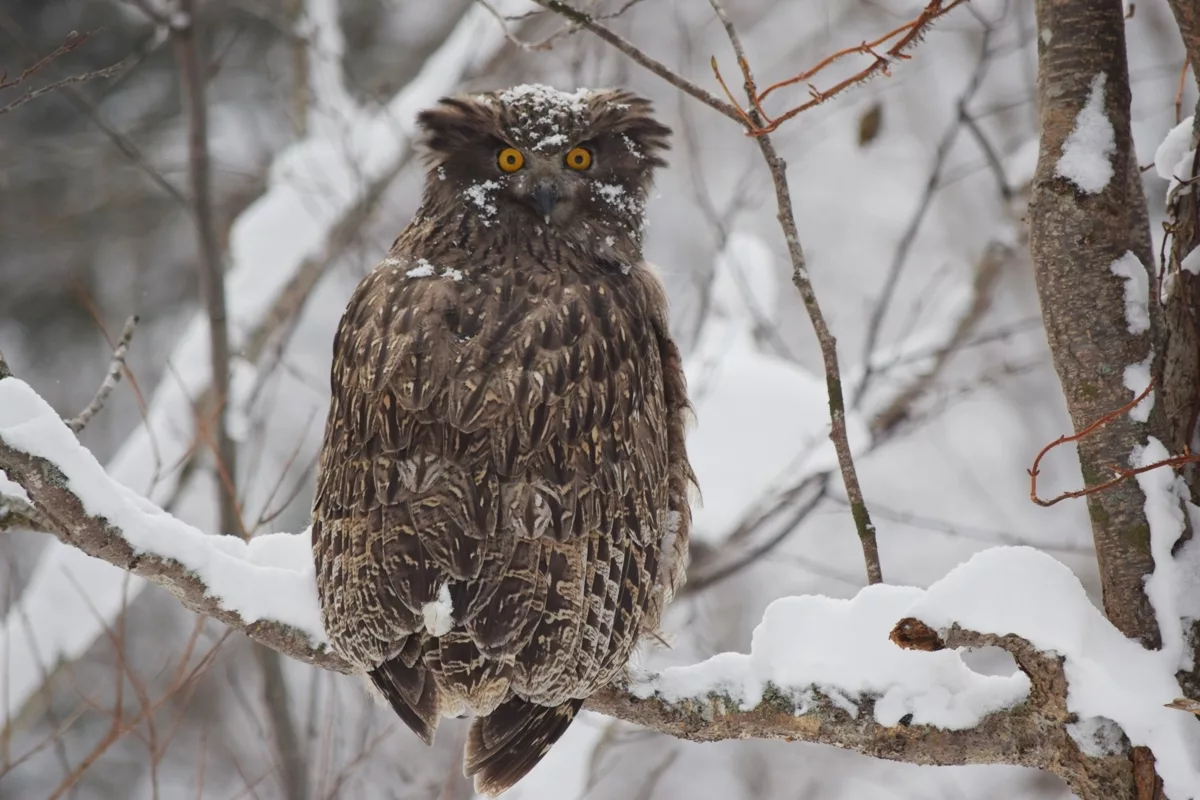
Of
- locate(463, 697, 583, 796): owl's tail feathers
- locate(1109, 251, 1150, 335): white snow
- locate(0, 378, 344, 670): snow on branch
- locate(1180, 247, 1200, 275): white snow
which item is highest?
locate(1180, 247, 1200, 275): white snow

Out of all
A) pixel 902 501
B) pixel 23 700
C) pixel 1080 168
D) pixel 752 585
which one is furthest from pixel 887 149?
pixel 1080 168

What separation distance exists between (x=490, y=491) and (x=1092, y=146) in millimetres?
1569

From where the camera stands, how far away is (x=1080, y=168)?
2.47m

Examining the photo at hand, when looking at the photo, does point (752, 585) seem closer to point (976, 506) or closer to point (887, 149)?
point (976, 506)

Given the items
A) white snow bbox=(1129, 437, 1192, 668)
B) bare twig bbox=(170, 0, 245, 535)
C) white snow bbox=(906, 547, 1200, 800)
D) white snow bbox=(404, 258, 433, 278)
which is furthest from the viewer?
bare twig bbox=(170, 0, 245, 535)

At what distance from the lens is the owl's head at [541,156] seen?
11.8 ft

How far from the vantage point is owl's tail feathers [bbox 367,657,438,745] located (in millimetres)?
2900

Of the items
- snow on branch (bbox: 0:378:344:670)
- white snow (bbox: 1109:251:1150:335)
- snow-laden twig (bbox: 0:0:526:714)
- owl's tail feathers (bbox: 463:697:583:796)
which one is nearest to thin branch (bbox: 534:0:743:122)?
white snow (bbox: 1109:251:1150:335)

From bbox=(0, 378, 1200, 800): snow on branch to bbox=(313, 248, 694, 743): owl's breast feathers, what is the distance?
22 cm

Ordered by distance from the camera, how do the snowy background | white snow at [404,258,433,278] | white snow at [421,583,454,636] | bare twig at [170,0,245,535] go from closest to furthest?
white snow at [421,583,454,636], white snow at [404,258,433,278], bare twig at [170,0,245,535], the snowy background

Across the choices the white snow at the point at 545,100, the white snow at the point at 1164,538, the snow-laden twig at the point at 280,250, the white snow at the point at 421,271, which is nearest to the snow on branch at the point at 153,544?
the white snow at the point at 421,271

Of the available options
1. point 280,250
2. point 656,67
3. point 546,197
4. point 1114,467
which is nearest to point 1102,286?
point 1114,467

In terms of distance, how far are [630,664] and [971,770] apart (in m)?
8.18

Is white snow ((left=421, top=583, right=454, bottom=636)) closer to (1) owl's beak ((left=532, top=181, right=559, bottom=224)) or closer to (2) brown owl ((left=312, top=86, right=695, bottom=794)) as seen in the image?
(2) brown owl ((left=312, top=86, right=695, bottom=794))
